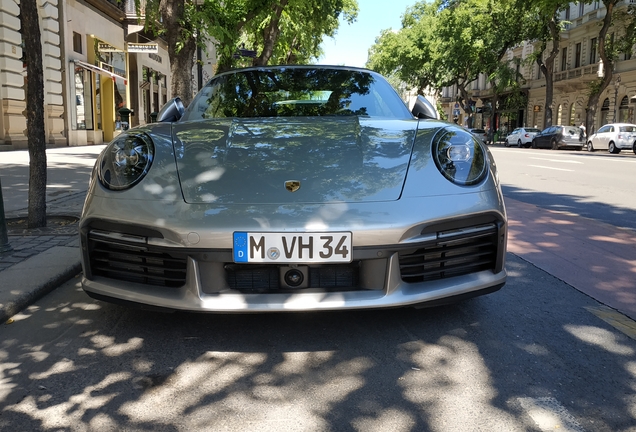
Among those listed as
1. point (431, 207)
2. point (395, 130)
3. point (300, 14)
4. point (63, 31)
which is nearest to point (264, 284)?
point (431, 207)

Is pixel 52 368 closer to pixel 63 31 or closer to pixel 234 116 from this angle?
pixel 234 116

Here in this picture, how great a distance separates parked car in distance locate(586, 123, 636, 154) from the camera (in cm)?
2512

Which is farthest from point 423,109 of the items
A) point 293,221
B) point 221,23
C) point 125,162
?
point 221,23

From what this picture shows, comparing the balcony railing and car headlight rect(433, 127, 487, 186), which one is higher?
the balcony railing

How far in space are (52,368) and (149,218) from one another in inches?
28.7

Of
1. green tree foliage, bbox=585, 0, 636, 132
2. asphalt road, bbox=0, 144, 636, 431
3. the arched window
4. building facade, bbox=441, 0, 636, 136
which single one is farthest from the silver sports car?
the arched window

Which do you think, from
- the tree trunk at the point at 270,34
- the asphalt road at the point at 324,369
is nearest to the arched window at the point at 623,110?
the tree trunk at the point at 270,34

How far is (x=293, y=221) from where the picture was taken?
2.40 metres

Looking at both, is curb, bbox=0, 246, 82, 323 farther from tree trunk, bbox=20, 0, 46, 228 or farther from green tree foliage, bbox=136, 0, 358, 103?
green tree foliage, bbox=136, 0, 358, 103

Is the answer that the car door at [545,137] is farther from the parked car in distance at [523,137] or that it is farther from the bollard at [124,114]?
the bollard at [124,114]

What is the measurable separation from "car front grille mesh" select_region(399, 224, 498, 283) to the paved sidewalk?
6.84 ft

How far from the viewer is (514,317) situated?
3.02 meters

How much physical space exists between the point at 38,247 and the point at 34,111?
1463 mm

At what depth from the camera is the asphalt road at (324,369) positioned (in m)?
2.01
